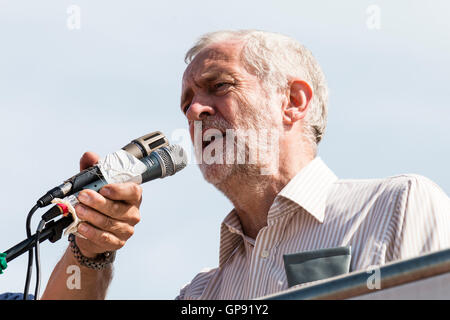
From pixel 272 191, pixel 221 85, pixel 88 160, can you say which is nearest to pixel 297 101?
pixel 221 85

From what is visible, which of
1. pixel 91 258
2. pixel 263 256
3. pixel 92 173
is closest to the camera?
pixel 92 173

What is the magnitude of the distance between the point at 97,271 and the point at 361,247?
4.08 feet

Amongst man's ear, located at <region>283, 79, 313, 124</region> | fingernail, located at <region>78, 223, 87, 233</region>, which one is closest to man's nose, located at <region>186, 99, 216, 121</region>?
man's ear, located at <region>283, 79, 313, 124</region>

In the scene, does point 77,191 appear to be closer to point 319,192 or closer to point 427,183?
point 319,192

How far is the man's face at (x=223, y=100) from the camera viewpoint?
3229 mm

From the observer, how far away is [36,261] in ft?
7.98

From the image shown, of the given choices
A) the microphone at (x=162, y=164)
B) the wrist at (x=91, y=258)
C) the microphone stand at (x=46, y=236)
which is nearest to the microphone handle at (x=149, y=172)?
the microphone at (x=162, y=164)

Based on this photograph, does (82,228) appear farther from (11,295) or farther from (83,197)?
(11,295)

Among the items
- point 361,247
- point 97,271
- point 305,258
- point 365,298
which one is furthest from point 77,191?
point 365,298

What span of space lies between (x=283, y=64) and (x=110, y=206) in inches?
51.7

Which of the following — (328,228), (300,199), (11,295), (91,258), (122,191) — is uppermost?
(122,191)

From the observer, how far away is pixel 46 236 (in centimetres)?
251

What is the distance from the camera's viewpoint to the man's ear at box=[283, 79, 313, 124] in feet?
11.2

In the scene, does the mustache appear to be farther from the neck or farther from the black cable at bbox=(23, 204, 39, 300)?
the black cable at bbox=(23, 204, 39, 300)
